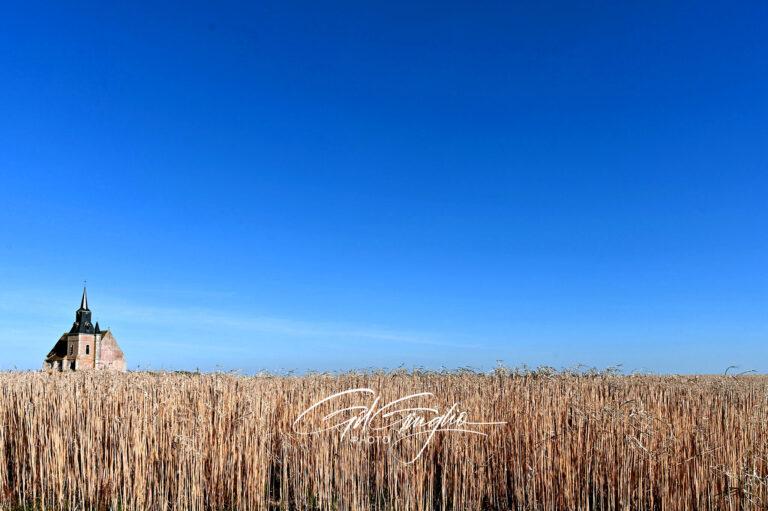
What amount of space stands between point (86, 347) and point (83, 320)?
8.86 ft

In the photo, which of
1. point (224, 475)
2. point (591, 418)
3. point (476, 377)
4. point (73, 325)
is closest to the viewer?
point (224, 475)

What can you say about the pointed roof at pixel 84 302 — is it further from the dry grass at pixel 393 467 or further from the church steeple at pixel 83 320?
the dry grass at pixel 393 467

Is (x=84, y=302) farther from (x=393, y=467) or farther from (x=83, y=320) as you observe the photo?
(x=393, y=467)

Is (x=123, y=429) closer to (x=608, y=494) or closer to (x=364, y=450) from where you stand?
(x=364, y=450)

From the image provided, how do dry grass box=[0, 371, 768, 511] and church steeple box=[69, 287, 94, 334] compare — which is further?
church steeple box=[69, 287, 94, 334]

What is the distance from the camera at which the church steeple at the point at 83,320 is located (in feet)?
149

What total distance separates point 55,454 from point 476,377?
9.49 metres

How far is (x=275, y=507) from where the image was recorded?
551 centimetres

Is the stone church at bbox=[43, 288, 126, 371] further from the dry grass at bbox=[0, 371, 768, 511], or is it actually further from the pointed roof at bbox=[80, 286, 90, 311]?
the dry grass at bbox=[0, 371, 768, 511]

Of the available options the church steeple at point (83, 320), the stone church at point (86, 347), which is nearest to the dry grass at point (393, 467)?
the stone church at point (86, 347)

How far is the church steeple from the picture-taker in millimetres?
45375

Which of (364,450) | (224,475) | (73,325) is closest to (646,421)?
(364,450)

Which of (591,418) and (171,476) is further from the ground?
(591,418)

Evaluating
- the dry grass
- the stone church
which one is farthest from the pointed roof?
the dry grass
